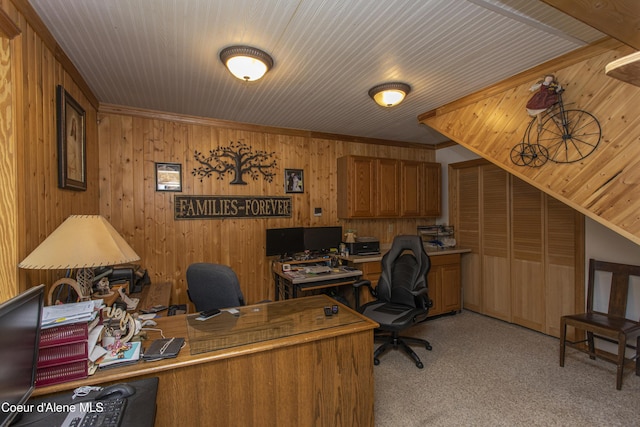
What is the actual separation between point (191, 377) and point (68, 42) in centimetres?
225

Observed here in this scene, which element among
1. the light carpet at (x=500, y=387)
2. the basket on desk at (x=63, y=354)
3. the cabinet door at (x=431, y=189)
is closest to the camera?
the basket on desk at (x=63, y=354)

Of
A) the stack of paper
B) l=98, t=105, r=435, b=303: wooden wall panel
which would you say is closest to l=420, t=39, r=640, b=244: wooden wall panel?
l=98, t=105, r=435, b=303: wooden wall panel

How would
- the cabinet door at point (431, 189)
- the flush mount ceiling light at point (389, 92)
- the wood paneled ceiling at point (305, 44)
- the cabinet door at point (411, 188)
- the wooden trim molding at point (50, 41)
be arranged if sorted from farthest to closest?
the cabinet door at point (431, 189), the cabinet door at point (411, 188), the flush mount ceiling light at point (389, 92), the wood paneled ceiling at point (305, 44), the wooden trim molding at point (50, 41)

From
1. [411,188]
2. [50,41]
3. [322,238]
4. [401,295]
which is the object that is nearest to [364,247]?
[322,238]

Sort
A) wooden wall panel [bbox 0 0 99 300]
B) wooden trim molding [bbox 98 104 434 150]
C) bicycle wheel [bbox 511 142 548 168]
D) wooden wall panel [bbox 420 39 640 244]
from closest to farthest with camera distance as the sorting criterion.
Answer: wooden wall panel [bbox 0 0 99 300]
wooden wall panel [bbox 420 39 640 244]
bicycle wheel [bbox 511 142 548 168]
wooden trim molding [bbox 98 104 434 150]

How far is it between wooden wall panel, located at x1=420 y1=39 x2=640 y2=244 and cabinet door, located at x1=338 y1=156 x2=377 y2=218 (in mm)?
1733

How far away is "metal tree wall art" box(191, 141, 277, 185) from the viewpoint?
3551mm

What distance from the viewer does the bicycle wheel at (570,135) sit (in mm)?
2031

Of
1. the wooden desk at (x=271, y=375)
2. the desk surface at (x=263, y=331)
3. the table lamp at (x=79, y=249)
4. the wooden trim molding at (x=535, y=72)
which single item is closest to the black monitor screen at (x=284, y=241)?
the desk surface at (x=263, y=331)

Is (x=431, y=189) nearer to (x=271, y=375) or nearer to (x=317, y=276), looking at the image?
(x=317, y=276)

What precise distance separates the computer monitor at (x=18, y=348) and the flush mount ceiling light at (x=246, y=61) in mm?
1736

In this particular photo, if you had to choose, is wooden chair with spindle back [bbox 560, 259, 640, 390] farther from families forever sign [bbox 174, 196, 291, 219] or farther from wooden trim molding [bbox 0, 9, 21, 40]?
wooden trim molding [bbox 0, 9, 21, 40]

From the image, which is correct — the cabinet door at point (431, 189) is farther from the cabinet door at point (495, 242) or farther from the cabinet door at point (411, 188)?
the cabinet door at point (495, 242)

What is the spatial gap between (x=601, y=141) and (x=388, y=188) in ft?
8.32
